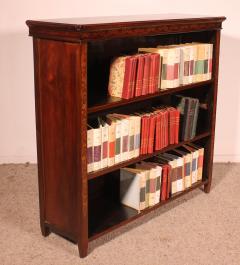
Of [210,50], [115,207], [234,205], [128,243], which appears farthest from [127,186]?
[210,50]

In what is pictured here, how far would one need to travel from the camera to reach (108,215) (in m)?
2.98

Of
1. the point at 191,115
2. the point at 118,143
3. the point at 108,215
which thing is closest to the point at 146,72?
the point at 118,143

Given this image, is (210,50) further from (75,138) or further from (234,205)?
(75,138)

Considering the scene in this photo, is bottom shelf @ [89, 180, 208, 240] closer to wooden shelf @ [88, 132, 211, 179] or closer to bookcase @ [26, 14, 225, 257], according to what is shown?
bookcase @ [26, 14, 225, 257]

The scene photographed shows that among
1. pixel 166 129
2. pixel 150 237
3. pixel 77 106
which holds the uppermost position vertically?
pixel 77 106

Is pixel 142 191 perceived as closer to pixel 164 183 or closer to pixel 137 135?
pixel 164 183

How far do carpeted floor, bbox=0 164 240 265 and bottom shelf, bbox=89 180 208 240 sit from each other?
0.09m

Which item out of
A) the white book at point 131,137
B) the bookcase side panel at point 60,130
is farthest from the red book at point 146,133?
the bookcase side panel at point 60,130

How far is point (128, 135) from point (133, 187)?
38 cm

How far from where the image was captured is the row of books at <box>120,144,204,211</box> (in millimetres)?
3059

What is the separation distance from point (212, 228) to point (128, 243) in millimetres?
565

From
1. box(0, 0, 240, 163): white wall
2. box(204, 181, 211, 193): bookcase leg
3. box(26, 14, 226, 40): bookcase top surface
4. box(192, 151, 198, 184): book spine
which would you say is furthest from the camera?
box(0, 0, 240, 163): white wall

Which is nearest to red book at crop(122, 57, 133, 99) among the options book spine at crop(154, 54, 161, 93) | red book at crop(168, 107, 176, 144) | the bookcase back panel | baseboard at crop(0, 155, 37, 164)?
Result: the bookcase back panel

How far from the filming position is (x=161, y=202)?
3.20 m
